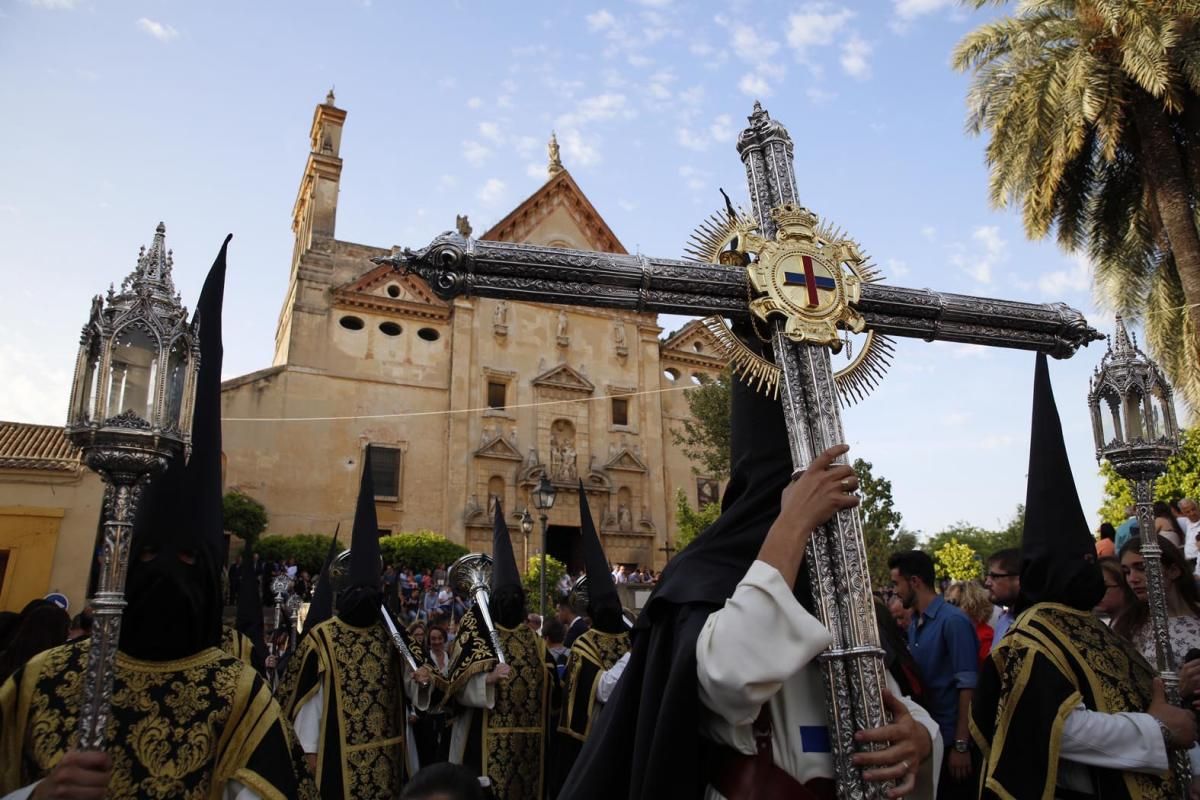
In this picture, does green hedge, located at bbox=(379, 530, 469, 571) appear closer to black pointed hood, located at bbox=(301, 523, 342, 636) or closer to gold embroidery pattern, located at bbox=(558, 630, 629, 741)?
black pointed hood, located at bbox=(301, 523, 342, 636)

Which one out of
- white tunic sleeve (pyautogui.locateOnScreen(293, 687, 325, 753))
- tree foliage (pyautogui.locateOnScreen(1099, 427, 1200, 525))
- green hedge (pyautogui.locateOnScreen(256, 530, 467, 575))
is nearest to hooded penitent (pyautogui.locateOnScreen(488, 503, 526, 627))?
white tunic sleeve (pyautogui.locateOnScreen(293, 687, 325, 753))

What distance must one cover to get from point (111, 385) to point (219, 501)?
0.80 m

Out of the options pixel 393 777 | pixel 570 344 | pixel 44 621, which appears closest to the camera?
pixel 44 621

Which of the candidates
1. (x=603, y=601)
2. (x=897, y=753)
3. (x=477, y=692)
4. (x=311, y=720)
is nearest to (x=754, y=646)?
(x=897, y=753)

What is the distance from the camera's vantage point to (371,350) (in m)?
29.6

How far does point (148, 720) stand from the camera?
277cm

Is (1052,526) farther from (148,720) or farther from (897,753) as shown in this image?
(148,720)

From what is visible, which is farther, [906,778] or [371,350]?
[371,350]

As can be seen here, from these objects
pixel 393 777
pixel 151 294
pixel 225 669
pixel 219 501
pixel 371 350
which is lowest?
pixel 393 777

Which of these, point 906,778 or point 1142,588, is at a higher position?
point 1142,588

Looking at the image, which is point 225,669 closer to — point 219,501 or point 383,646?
point 219,501

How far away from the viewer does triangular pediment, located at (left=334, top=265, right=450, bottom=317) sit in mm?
29500

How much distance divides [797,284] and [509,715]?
5.37 m

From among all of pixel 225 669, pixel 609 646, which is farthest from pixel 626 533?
pixel 225 669
